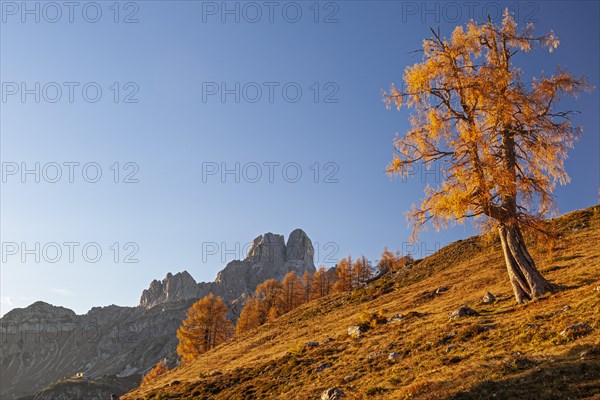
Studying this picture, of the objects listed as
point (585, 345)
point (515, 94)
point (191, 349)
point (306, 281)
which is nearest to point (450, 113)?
point (515, 94)

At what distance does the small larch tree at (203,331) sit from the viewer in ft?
222

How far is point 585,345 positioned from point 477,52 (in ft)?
56.2

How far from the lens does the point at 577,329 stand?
47.9ft

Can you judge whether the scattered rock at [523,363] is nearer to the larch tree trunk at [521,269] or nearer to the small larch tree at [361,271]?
the larch tree trunk at [521,269]

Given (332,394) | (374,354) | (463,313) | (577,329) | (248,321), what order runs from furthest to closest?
1. (248,321)
2. (463,313)
3. (374,354)
4. (332,394)
5. (577,329)

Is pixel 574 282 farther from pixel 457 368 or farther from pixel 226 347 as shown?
pixel 226 347

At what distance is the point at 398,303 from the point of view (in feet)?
133

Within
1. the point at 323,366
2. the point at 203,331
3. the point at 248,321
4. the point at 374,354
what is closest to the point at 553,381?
the point at 374,354

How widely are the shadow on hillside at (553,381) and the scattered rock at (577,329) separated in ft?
5.82

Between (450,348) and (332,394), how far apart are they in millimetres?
5686

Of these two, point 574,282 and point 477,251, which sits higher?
point 477,251

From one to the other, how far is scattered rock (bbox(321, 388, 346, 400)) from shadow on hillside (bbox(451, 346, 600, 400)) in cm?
616

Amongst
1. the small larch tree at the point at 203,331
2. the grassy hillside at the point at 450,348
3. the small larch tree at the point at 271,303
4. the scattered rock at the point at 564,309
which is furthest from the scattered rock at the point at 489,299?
the small larch tree at the point at 271,303

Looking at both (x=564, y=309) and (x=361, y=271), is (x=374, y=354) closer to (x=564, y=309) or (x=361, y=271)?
(x=564, y=309)
